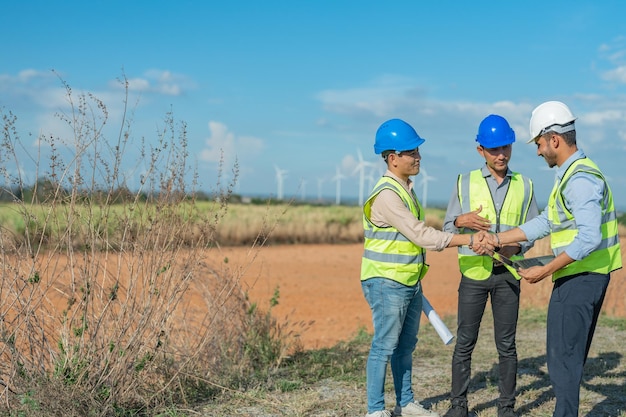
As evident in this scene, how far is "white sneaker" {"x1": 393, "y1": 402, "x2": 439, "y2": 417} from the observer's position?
5082 millimetres

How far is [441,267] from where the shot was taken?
2023cm

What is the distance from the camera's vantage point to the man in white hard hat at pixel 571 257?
4.09m

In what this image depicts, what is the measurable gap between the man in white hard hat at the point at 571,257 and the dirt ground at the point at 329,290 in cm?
254

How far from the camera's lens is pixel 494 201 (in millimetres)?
5078

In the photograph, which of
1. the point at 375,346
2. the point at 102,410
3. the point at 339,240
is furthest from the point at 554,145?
the point at 339,240

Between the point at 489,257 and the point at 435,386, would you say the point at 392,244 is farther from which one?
the point at 435,386

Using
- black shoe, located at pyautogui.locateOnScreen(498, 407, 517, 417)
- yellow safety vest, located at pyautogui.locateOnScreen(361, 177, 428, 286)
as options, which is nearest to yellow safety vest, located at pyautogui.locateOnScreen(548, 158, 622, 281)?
yellow safety vest, located at pyautogui.locateOnScreen(361, 177, 428, 286)

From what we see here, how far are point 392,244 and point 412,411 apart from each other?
132 centimetres

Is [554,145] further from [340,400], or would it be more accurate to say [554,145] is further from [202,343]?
[202,343]

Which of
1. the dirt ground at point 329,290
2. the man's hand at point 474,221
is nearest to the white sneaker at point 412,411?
the man's hand at point 474,221

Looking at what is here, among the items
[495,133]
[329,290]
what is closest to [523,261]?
[495,133]

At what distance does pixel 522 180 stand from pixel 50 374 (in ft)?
11.9

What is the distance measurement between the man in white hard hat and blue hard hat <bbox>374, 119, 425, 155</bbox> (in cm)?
80

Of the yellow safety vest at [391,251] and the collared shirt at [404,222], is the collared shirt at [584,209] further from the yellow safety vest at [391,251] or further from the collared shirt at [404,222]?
the yellow safety vest at [391,251]
